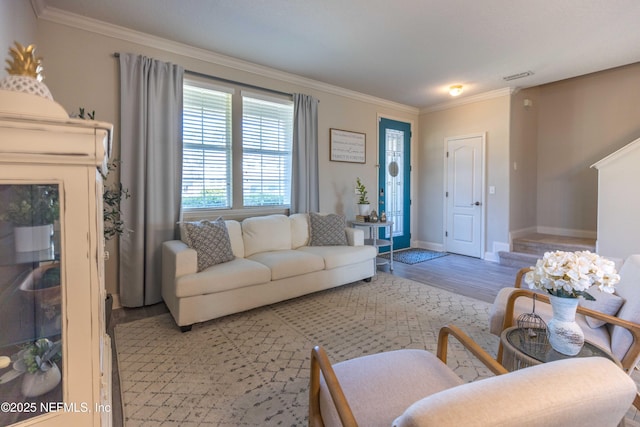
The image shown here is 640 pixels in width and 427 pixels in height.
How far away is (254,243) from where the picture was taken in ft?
11.4

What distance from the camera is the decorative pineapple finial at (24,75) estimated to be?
2.90ft

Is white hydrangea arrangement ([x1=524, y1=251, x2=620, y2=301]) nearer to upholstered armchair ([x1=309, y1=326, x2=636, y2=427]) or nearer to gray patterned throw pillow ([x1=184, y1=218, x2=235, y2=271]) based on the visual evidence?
upholstered armchair ([x1=309, y1=326, x2=636, y2=427])

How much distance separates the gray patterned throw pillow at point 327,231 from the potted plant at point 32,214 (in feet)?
10.1

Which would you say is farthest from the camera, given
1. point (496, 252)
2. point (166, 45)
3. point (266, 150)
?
point (496, 252)

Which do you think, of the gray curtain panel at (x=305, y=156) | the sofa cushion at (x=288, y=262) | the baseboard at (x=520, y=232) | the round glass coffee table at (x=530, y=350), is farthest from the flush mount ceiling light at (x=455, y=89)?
the round glass coffee table at (x=530, y=350)

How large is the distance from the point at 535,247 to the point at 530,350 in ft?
13.3

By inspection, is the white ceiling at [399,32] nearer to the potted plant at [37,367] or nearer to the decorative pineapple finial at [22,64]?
the decorative pineapple finial at [22,64]

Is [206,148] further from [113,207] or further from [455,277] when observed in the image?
[455,277]

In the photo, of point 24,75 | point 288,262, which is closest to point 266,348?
point 288,262

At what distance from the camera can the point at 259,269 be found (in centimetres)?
290

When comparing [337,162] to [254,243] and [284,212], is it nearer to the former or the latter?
[284,212]

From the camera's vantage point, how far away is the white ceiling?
8.52 feet

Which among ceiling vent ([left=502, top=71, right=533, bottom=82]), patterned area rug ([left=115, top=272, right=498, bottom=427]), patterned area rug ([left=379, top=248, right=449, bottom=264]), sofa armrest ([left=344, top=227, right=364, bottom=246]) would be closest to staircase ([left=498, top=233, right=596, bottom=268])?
patterned area rug ([left=379, top=248, right=449, bottom=264])

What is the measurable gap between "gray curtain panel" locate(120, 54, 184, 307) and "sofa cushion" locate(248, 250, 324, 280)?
1017 mm
